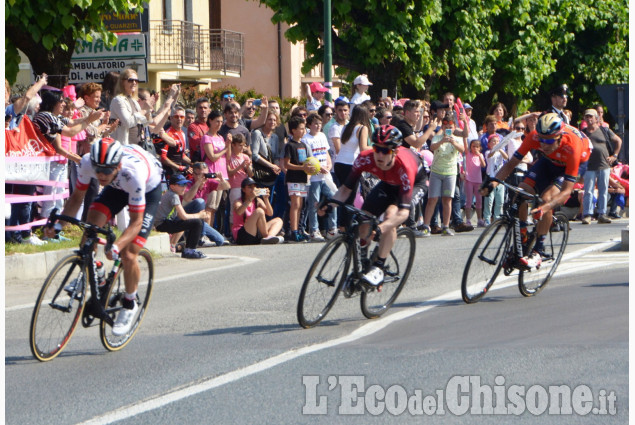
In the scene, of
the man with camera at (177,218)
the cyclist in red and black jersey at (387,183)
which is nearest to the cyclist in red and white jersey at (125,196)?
the cyclist in red and black jersey at (387,183)

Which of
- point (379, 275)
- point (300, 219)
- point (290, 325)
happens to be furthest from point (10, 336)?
point (300, 219)

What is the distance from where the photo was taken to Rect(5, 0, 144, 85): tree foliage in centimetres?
1748

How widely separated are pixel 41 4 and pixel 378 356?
11.1 m

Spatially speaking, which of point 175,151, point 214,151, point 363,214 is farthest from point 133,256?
point 214,151

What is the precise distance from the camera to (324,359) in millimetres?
8227

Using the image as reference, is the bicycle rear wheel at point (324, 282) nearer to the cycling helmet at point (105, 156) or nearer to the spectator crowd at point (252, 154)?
the cycling helmet at point (105, 156)

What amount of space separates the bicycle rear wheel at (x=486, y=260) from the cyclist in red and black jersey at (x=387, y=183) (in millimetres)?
946

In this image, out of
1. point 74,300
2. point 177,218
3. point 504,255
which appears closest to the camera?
point 74,300

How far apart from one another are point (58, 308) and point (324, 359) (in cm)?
191

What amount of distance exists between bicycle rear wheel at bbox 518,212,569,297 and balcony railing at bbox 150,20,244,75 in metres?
27.5

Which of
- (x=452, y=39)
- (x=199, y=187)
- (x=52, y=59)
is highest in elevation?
(x=452, y=39)

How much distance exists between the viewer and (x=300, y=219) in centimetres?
1725

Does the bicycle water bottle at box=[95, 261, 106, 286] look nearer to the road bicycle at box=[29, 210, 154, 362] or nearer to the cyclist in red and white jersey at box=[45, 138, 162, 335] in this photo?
the road bicycle at box=[29, 210, 154, 362]

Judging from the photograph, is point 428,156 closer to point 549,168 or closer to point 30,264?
point 549,168
